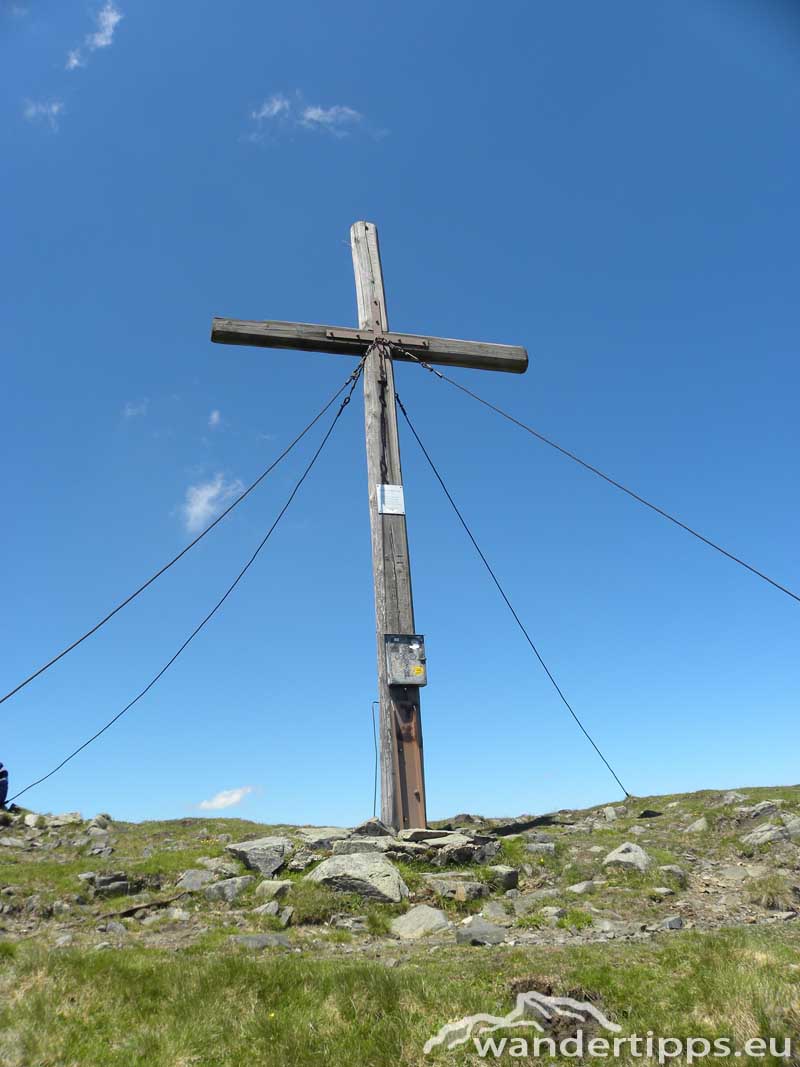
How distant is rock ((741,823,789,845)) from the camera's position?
10.1 m

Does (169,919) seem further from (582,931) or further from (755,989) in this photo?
(755,989)

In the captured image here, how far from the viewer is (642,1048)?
414 cm

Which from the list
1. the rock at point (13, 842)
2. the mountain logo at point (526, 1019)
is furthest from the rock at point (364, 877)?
the rock at point (13, 842)

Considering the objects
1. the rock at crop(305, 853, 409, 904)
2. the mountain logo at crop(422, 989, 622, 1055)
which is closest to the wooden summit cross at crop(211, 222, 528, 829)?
the rock at crop(305, 853, 409, 904)

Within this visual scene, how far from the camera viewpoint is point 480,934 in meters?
6.60

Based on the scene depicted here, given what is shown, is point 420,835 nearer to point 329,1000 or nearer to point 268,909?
point 268,909

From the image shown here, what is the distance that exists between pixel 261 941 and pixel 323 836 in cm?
349

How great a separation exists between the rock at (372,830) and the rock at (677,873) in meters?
3.62

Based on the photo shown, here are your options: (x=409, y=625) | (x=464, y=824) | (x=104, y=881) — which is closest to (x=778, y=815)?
(x=464, y=824)

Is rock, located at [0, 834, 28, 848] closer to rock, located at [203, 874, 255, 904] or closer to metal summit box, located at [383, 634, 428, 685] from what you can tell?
rock, located at [203, 874, 255, 904]

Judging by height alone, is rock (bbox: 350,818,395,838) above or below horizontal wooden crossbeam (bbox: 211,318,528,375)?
below

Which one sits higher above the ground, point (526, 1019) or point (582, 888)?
point (582, 888)

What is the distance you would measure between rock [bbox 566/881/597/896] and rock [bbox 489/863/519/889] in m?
0.70

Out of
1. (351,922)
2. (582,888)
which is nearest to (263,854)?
(351,922)
